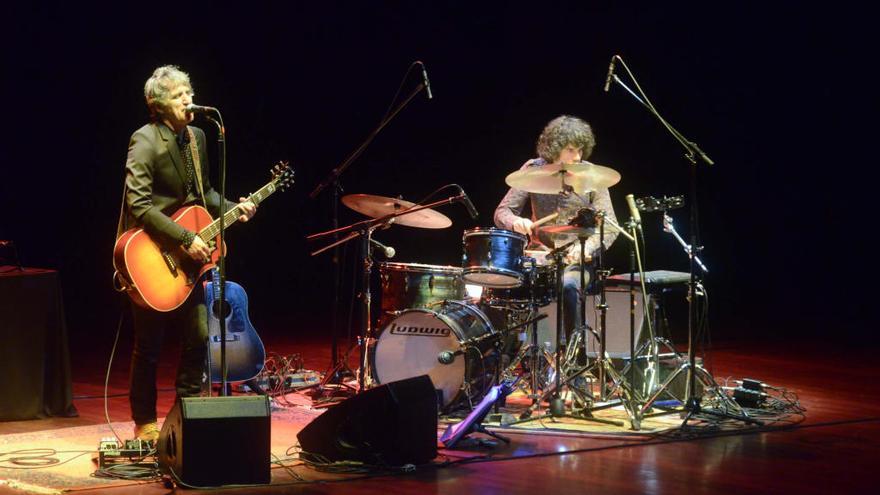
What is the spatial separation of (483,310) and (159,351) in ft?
7.02

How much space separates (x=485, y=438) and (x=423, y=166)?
5409mm

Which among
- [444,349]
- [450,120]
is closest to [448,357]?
[444,349]

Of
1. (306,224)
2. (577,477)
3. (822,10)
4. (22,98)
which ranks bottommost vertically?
(577,477)

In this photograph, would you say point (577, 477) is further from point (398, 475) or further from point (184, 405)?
point (184, 405)

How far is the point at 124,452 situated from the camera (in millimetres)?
4133

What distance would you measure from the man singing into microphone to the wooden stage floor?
2.20ft

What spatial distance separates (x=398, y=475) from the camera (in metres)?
4.08

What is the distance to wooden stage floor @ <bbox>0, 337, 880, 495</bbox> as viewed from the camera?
12.9 feet

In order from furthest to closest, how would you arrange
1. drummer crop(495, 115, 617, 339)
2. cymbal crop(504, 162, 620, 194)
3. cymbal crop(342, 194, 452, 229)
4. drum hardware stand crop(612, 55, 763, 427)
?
drummer crop(495, 115, 617, 339) < cymbal crop(342, 194, 452, 229) < cymbal crop(504, 162, 620, 194) < drum hardware stand crop(612, 55, 763, 427)

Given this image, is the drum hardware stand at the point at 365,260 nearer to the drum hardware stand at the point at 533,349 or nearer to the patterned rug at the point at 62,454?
the patterned rug at the point at 62,454

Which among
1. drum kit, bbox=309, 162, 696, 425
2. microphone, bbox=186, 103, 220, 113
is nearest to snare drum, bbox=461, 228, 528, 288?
drum kit, bbox=309, 162, 696, 425

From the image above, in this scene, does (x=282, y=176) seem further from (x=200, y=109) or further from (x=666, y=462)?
(x=666, y=462)

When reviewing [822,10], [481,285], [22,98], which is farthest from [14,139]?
[822,10]

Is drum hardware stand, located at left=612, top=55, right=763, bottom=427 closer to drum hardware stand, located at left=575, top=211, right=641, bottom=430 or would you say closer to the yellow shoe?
drum hardware stand, located at left=575, top=211, right=641, bottom=430
